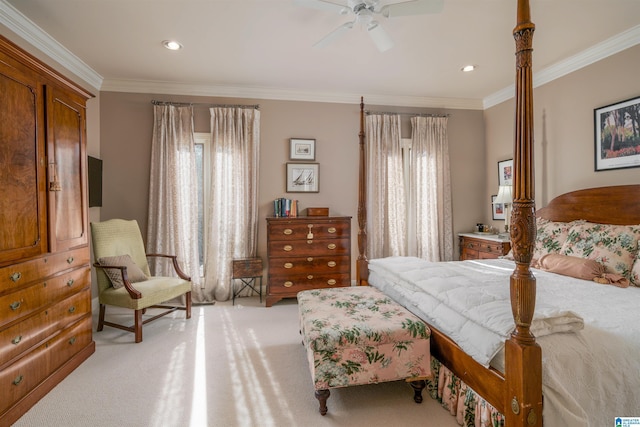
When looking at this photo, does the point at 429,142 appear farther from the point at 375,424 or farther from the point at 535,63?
the point at 375,424

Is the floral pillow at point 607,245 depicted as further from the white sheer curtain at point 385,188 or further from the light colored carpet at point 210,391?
the white sheer curtain at point 385,188

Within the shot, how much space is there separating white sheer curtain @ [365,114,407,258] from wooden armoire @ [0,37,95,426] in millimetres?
3404

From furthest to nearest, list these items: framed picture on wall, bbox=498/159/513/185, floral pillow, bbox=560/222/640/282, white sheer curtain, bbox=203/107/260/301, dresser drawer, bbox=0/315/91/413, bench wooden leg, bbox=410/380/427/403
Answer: framed picture on wall, bbox=498/159/513/185 → white sheer curtain, bbox=203/107/260/301 → floral pillow, bbox=560/222/640/282 → bench wooden leg, bbox=410/380/427/403 → dresser drawer, bbox=0/315/91/413

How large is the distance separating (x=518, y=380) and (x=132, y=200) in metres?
4.49

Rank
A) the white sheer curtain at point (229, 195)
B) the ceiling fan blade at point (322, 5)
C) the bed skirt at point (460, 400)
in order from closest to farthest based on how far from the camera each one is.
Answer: the bed skirt at point (460, 400), the ceiling fan blade at point (322, 5), the white sheer curtain at point (229, 195)

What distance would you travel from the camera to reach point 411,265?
9.82ft

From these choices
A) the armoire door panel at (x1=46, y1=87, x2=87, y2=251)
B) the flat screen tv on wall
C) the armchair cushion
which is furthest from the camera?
the flat screen tv on wall

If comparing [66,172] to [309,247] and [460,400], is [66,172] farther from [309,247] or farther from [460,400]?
[460,400]

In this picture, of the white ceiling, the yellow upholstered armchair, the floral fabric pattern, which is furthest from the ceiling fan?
the yellow upholstered armchair

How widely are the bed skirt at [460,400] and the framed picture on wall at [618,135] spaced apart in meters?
2.78

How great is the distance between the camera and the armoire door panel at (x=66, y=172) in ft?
8.11

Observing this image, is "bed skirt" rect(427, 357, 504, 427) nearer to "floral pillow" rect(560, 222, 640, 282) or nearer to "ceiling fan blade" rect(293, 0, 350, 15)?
"floral pillow" rect(560, 222, 640, 282)

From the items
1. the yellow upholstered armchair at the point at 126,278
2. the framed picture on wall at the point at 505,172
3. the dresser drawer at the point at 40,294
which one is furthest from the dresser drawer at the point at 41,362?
the framed picture on wall at the point at 505,172

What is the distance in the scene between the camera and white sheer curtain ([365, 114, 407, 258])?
191 inches
